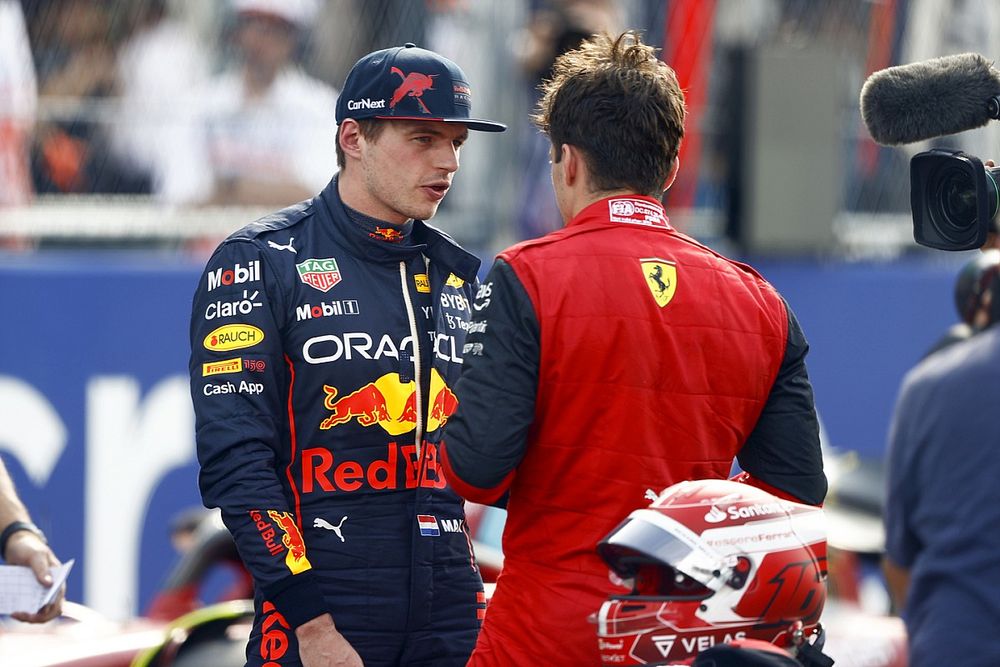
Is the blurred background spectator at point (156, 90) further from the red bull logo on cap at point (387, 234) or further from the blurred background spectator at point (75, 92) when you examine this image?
the red bull logo on cap at point (387, 234)

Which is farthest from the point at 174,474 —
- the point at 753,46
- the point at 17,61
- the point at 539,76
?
the point at 753,46

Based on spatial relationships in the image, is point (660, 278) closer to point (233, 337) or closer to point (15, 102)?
point (233, 337)

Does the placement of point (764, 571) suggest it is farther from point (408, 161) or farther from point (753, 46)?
point (753, 46)

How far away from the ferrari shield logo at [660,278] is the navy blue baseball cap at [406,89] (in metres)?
0.59

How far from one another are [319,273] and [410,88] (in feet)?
1.42

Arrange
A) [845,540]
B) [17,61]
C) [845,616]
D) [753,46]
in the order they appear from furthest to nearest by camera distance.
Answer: [753,46] < [17,61] < [845,540] < [845,616]

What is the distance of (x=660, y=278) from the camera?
2961 mm

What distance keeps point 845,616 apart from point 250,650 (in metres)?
2.66

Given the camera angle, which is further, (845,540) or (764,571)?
(845,540)

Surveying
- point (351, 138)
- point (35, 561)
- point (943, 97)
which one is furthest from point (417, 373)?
point (943, 97)

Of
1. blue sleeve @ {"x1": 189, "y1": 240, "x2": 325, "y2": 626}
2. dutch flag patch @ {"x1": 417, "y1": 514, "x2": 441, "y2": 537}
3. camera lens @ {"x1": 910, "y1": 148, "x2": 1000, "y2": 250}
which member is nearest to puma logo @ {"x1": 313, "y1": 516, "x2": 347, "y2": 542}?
blue sleeve @ {"x1": 189, "y1": 240, "x2": 325, "y2": 626}

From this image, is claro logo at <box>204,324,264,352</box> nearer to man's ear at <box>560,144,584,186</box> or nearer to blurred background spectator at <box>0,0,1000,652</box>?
man's ear at <box>560,144,584,186</box>

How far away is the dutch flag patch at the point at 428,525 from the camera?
3.35 metres

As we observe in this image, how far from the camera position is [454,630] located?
3406mm
